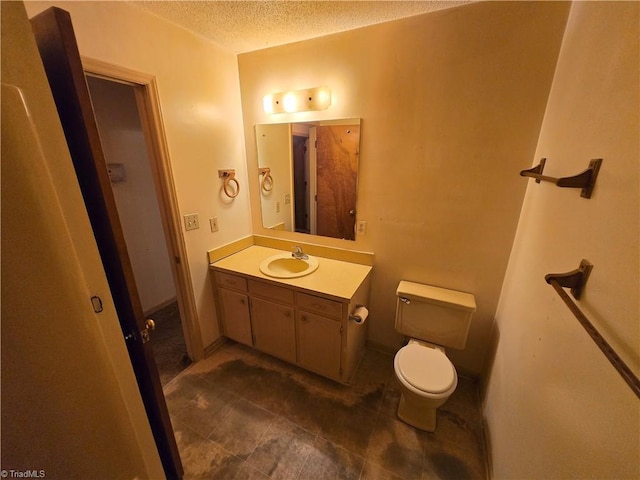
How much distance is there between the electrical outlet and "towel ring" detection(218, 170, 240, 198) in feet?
1.08

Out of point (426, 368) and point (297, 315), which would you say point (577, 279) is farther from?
point (297, 315)

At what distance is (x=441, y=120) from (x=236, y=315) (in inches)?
80.7

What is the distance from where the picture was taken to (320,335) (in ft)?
5.60

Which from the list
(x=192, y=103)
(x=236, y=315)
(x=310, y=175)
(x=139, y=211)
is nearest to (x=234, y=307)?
(x=236, y=315)

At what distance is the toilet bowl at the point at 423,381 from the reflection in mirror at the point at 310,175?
928mm

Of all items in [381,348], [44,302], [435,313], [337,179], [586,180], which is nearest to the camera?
[44,302]

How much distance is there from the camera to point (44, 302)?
52cm

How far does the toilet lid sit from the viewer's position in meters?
1.37

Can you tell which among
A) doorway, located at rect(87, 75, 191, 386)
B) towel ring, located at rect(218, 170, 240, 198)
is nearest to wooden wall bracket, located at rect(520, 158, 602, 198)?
towel ring, located at rect(218, 170, 240, 198)

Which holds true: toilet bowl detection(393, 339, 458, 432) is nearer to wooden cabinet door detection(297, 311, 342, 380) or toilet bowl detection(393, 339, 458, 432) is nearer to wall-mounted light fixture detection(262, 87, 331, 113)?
wooden cabinet door detection(297, 311, 342, 380)

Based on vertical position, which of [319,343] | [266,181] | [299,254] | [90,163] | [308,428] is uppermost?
[90,163]

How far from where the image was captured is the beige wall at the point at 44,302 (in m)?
0.47

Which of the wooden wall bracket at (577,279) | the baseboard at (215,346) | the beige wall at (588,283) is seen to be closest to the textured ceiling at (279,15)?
the beige wall at (588,283)

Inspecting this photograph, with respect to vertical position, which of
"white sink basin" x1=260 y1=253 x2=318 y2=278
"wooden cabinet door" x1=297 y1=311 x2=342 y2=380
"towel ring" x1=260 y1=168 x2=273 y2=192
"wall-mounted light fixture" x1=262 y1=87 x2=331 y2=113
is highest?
"wall-mounted light fixture" x1=262 y1=87 x2=331 y2=113
